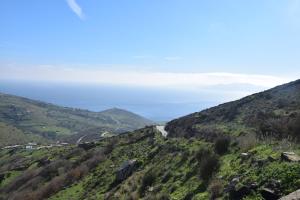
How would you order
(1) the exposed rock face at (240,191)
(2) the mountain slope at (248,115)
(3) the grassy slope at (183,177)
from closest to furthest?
(1) the exposed rock face at (240,191), (3) the grassy slope at (183,177), (2) the mountain slope at (248,115)

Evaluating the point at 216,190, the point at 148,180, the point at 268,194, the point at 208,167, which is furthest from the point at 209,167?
the point at 268,194

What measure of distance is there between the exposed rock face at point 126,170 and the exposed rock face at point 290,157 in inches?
580

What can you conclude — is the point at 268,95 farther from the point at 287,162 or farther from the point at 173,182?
the point at 287,162

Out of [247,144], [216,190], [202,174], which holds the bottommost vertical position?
[202,174]

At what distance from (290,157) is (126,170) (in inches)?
626

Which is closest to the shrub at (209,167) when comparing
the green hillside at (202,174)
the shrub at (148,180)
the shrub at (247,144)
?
the green hillside at (202,174)

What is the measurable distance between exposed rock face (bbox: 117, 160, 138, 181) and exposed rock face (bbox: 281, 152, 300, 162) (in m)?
14.7

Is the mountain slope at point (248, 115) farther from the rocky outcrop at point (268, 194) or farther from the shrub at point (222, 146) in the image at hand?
the rocky outcrop at point (268, 194)

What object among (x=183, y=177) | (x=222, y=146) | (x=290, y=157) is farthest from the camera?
(x=222, y=146)

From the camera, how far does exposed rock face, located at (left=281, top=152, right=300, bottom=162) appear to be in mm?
13846

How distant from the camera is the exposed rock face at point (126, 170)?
27297 mm

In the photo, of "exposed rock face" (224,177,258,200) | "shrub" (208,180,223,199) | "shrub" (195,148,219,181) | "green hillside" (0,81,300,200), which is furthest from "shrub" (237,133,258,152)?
"exposed rock face" (224,177,258,200)

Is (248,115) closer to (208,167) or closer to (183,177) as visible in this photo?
(183,177)

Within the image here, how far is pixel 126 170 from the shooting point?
28.1 meters
